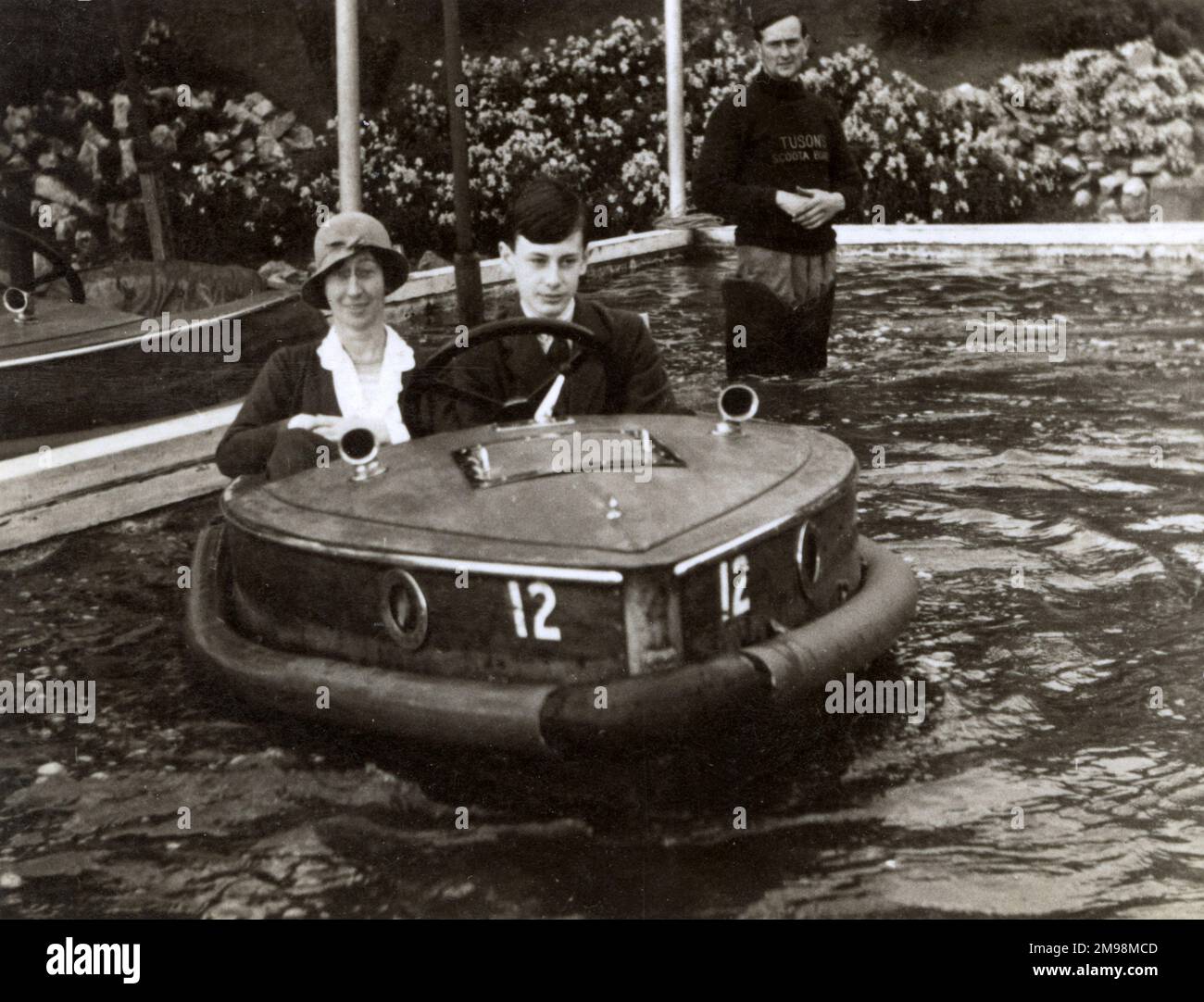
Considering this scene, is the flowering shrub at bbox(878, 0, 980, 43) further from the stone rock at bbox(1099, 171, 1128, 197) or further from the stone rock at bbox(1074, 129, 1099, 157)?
the stone rock at bbox(1099, 171, 1128, 197)

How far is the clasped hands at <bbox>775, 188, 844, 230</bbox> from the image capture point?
20.8ft

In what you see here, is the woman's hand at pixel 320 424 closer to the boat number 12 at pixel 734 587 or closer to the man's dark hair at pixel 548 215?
the man's dark hair at pixel 548 215

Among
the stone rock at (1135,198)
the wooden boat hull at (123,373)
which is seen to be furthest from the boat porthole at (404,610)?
the stone rock at (1135,198)

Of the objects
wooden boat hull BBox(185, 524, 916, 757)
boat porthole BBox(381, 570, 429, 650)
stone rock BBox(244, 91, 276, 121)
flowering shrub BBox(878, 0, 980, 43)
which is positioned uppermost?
flowering shrub BBox(878, 0, 980, 43)

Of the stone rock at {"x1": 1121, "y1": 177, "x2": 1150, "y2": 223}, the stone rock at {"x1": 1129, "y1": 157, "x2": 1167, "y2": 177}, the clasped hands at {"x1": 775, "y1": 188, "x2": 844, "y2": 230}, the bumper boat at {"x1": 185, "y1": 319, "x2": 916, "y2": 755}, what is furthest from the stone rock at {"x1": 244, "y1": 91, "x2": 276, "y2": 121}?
the bumper boat at {"x1": 185, "y1": 319, "x2": 916, "y2": 755}

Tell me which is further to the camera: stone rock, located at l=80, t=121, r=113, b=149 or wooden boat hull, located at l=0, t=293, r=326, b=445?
stone rock, located at l=80, t=121, r=113, b=149

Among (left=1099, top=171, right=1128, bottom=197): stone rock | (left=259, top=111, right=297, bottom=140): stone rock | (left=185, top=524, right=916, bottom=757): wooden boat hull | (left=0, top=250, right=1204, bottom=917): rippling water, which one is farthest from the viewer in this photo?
(left=1099, top=171, right=1128, bottom=197): stone rock

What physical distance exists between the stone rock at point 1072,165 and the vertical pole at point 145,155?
303 inches

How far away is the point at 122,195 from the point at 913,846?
8698 mm

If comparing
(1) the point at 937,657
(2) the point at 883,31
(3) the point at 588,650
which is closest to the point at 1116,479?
(1) the point at 937,657

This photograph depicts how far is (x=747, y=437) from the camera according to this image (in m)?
3.75

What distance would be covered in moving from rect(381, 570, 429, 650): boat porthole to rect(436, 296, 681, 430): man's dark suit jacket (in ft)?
2.94

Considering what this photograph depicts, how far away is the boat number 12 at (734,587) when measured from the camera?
10.0ft

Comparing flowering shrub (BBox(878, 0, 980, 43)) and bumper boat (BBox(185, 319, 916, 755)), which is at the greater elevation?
flowering shrub (BBox(878, 0, 980, 43))
